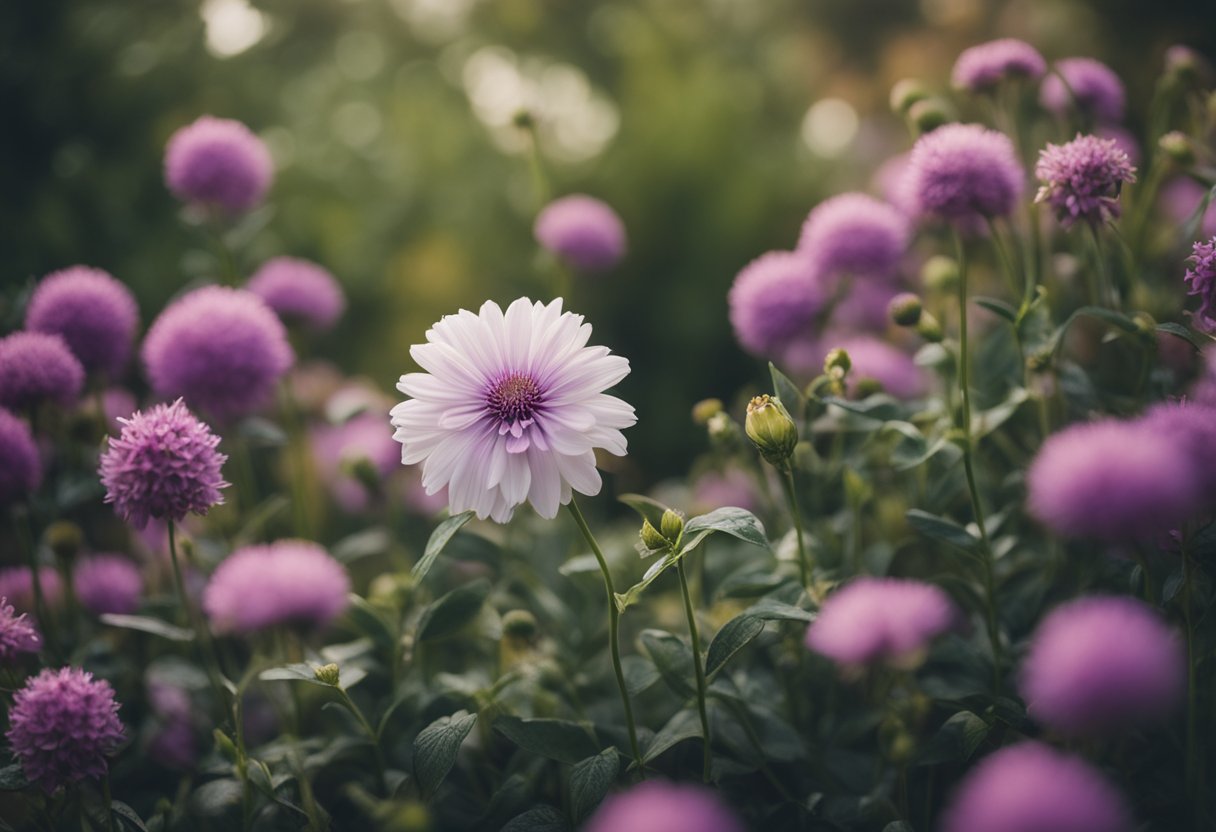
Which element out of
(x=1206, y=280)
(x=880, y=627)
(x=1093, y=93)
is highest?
(x=1093, y=93)

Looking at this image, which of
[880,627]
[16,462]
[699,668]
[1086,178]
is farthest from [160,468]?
[1086,178]

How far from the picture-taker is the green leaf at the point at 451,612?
977 millimetres

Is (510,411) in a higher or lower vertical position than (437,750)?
higher

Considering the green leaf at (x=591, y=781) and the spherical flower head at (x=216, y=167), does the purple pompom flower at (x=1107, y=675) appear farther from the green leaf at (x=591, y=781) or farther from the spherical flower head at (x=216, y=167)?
the spherical flower head at (x=216, y=167)

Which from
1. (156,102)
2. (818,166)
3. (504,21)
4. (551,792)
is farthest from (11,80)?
(818,166)

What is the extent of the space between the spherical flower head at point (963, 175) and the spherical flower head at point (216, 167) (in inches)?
38.6

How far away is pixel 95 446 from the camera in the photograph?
1.32 metres

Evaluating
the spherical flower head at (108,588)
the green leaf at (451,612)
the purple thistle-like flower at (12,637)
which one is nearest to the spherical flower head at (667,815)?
the green leaf at (451,612)

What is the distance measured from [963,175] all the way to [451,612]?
0.78 m

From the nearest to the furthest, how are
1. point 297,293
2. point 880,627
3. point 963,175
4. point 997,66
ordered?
point 880,627, point 963,175, point 997,66, point 297,293

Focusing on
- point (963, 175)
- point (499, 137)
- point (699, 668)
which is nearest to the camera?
point (699, 668)

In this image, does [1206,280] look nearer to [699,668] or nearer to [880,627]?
[880,627]

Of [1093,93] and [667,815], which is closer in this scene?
[667,815]

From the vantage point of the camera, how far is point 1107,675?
0.57m
